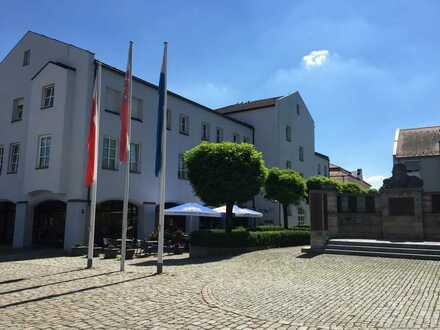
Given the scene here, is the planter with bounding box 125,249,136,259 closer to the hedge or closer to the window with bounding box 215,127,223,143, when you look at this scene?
the hedge

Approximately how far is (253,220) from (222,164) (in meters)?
16.1

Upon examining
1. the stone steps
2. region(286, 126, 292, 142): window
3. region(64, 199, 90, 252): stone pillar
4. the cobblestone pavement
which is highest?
region(286, 126, 292, 142): window

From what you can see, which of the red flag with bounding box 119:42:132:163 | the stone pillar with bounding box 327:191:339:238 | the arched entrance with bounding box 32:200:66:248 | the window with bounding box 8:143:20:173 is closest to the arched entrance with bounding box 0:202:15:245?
the window with bounding box 8:143:20:173

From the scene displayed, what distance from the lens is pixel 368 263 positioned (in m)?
14.6

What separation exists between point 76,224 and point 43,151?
493cm

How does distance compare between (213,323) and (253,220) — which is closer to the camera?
(213,323)

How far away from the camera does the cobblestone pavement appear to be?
6.97 meters

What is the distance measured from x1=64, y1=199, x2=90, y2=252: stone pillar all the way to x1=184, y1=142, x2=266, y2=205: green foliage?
5.99 meters

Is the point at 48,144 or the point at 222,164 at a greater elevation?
the point at 48,144

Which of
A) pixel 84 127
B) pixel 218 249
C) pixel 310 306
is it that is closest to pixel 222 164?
pixel 218 249

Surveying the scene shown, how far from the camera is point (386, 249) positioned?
1686 cm

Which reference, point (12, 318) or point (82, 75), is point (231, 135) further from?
point (12, 318)

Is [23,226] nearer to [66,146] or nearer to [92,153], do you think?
[66,146]

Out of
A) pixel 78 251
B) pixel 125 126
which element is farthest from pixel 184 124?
pixel 125 126
